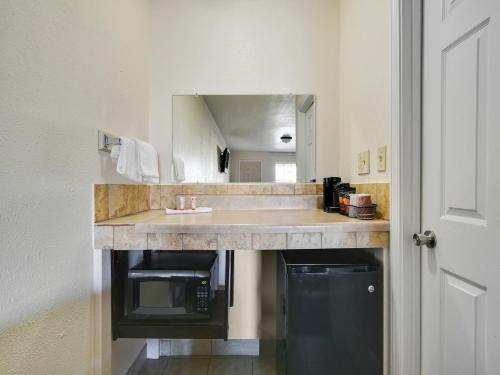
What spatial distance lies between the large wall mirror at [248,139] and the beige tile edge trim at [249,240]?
72 centimetres

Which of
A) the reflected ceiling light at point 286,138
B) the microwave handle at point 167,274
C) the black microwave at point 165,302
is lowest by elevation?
the black microwave at point 165,302

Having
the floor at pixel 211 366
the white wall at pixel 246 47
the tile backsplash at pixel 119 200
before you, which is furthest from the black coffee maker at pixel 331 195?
the tile backsplash at pixel 119 200

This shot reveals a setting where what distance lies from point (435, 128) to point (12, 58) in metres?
1.41

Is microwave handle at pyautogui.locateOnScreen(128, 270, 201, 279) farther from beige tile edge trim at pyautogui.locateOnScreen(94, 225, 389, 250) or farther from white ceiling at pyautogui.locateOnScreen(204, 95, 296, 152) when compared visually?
white ceiling at pyautogui.locateOnScreen(204, 95, 296, 152)

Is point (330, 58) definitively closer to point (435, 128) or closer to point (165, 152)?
point (435, 128)

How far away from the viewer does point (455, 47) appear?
83cm

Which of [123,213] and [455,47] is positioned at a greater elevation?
[455,47]

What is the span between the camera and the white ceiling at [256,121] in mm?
1752

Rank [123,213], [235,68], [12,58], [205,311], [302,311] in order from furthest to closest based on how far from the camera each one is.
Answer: [235,68] → [123,213] → [205,311] → [302,311] → [12,58]

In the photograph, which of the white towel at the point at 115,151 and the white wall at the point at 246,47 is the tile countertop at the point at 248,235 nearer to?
the white towel at the point at 115,151

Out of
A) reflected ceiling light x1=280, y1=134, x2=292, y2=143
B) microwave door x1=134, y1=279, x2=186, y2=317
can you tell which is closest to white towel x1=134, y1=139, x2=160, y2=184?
microwave door x1=134, y1=279, x2=186, y2=317

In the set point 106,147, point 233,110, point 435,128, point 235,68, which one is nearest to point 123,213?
point 106,147

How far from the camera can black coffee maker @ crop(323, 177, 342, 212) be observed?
1469 millimetres

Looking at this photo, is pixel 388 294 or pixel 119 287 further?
pixel 119 287
